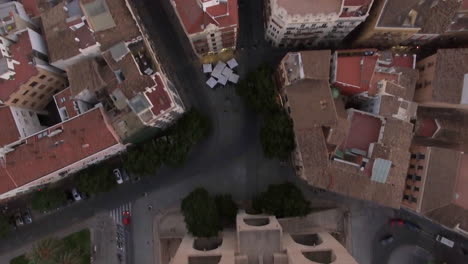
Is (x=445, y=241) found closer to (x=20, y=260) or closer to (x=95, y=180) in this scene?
(x=95, y=180)

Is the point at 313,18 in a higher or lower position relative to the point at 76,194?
higher

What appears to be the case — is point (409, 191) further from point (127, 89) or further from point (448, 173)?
point (127, 89)

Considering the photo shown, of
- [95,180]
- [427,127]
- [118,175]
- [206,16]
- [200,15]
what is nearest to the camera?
[206,16]

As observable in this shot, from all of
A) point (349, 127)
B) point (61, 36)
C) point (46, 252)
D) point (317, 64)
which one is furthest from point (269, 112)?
point (46, 252)

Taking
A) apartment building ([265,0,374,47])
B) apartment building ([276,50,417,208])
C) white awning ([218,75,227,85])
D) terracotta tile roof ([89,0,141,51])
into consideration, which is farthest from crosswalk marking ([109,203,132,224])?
apartment building ([265,0,374,47])

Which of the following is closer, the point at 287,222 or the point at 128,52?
the point at 128,52

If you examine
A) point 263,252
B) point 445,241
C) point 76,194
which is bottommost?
point 445,241

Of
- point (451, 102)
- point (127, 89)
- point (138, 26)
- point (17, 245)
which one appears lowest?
point (17, 245)

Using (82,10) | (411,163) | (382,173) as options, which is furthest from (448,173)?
(82,10)

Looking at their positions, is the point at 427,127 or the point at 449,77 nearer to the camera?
the point at 449,77
